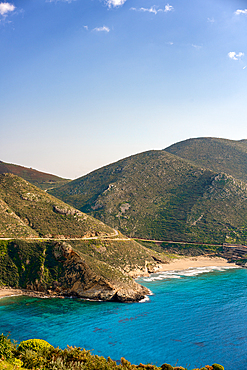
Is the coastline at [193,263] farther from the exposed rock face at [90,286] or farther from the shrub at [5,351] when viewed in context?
the shrub at [5,351]

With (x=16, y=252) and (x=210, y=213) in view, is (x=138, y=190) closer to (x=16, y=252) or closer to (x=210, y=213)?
(x=210, y=213)

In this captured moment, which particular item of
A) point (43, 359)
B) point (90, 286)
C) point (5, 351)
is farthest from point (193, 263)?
point (5, 351)

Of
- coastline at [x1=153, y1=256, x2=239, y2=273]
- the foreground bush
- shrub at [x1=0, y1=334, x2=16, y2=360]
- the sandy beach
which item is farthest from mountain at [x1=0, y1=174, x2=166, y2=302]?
shrub at [x1=0, y1=334, x2=16, y2=360]

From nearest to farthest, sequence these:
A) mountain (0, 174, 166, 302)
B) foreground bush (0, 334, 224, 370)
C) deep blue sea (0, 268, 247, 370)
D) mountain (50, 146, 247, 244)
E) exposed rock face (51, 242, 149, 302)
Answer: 1. foreground bush (0, 334, 224, 370)
2. deep blue sea (0, 268, 247, 370)
3. exposed rock face (51, 242, 149, 302)
4. mountain (0, 174, 166, 302)
5. mountain (50, 146, 247, 244)

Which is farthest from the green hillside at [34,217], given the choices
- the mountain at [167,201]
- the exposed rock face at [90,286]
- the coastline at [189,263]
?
Result: the mountain at [167,201]

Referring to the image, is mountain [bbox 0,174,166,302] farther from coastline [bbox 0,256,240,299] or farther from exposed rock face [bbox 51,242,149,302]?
coastline [bbox 0,256,240,299]

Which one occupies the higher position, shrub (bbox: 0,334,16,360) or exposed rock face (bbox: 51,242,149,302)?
shrub (bbox: 0,334,16,360)

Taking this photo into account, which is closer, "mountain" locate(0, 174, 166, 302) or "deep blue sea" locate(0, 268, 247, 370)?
"deep blue sea" locate(0, 268, 247, 370)

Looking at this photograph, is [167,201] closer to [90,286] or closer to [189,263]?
[189,263]
